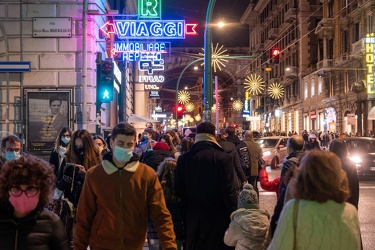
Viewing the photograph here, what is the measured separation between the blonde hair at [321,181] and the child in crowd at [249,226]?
5.17 feet

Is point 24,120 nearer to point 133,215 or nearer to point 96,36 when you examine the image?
point 96,36

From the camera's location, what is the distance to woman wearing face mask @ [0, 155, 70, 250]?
3.09 m

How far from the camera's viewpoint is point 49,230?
→ 3.14 metres

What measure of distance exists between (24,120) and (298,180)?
1463cm

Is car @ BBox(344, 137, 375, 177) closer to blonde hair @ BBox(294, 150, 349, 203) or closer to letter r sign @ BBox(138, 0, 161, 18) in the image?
letter r sign @ BBox(138, 0, 161, 18)

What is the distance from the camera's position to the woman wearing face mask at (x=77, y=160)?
20.7 ft

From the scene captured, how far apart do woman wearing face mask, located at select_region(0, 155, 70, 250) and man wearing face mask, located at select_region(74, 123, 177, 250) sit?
3.59 ft

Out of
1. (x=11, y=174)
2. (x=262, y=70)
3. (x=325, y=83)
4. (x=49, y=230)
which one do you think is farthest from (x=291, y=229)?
(x=262, y=70)

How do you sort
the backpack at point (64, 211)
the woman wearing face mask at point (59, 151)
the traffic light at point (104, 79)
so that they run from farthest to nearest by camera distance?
the traffic light at point (104, 79) < the woman wearing face mask at point (59, 151) < the backpack at point (64, 211)

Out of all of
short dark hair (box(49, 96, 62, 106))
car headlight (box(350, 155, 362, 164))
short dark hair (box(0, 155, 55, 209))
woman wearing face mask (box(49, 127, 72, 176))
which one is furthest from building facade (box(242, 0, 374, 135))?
short dark hair (box(0, 155, 55, 209))

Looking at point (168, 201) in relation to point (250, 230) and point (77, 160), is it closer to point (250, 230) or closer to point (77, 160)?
point (77, 160)

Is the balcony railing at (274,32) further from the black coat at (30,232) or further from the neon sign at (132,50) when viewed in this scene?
the black coat at (30,232)

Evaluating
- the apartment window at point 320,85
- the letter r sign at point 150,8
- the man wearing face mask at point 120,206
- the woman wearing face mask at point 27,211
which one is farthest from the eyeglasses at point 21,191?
the apartment window at point 320,85

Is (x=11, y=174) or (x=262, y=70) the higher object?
(x=262, y=70)
